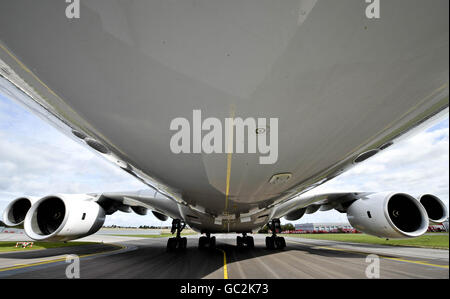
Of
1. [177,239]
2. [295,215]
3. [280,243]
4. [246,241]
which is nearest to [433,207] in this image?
[295,215]


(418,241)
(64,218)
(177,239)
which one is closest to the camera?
(64,218)

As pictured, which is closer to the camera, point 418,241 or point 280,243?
point 418,241

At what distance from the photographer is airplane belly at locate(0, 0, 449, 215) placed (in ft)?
3.42

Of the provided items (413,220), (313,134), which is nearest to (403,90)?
(313,134)

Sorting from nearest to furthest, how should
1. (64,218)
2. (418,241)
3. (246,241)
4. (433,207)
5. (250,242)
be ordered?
(64,218) → (433,207) → (418,241) → (250,242) → (246,241)

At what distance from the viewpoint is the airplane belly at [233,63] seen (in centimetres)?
104

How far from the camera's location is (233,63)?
1263mm

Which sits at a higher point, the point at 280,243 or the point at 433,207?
the point at 433,207

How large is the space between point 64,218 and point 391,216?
25.5 ft

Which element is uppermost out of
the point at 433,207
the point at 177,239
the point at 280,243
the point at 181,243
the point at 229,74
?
the point at 229,74

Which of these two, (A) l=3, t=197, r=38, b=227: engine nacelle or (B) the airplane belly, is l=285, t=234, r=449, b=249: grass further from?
(A) l=3, t=197, r=38, b=227: engine nacelle

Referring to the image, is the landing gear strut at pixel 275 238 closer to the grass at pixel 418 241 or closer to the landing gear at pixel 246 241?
the landing gear at pixel 246 241

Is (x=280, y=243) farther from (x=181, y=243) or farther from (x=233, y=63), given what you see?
(x=233, y=63)

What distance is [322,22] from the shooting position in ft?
3.56
